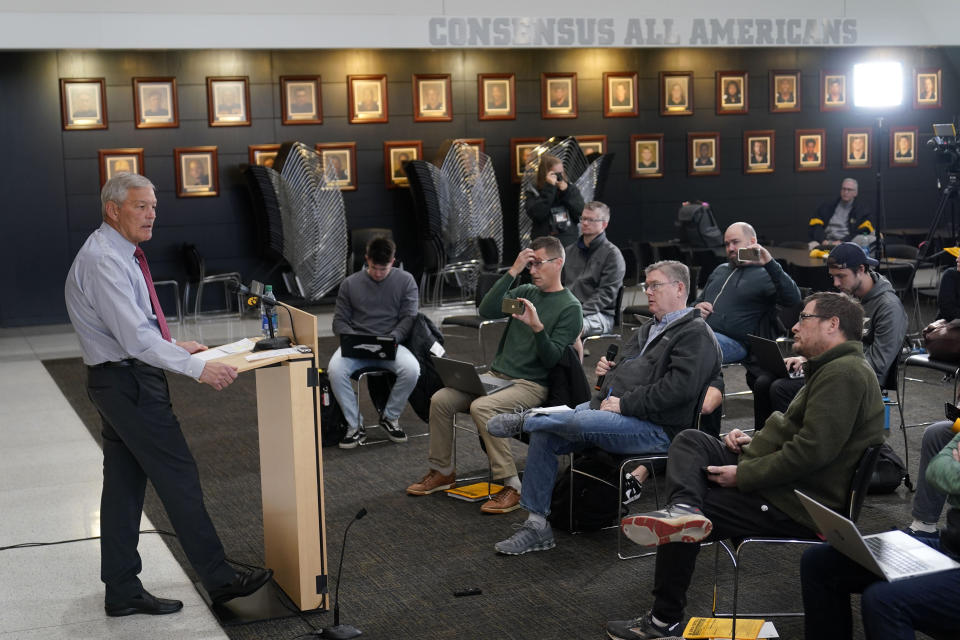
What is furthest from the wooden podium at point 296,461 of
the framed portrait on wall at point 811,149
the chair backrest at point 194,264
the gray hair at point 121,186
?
the framed portrait on wall at point 811,149

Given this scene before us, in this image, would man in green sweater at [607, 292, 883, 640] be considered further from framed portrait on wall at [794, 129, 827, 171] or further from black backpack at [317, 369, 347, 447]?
framed portrait on wall at [794, 129, 827, 171]

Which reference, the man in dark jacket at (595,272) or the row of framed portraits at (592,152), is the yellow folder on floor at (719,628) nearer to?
the man in dark jacket at (595,272)

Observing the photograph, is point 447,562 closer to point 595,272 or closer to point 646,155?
point 595,272

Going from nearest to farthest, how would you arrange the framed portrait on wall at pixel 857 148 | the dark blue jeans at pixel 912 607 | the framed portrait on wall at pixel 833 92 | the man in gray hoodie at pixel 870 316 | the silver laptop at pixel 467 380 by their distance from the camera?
the dark blue jeans at pixel 912 607 → the silver laptop at pixel 467 380 → the man in gray hoodie at pixel 870 316 → the framed portrait on wall at pixel 833 92 → the framed portrait on wall at pixel 857 148

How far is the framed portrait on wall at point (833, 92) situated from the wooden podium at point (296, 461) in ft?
39.9

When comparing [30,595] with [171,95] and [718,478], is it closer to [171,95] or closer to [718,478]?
[718,478]

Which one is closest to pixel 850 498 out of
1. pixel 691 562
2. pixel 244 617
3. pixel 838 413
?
pixel 838 413

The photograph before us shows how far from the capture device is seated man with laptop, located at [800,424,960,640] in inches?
118

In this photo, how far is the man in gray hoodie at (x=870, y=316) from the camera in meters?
5.73

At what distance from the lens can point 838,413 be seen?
359 centimetres

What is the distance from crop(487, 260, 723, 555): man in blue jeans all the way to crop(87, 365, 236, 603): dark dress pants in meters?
1.30

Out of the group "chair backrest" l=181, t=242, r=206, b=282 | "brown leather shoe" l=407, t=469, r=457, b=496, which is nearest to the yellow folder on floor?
"brown leather shoe" l=407, t=469, r=457, b=496

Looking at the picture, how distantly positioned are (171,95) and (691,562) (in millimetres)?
9777

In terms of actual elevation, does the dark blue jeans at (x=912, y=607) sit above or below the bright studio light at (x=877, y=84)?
below
